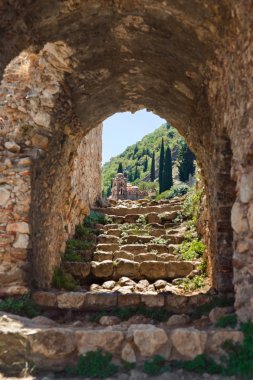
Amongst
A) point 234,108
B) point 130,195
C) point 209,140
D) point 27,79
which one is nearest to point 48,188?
point 27,79

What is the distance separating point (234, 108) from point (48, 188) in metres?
3.26

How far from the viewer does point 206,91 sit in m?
4.73

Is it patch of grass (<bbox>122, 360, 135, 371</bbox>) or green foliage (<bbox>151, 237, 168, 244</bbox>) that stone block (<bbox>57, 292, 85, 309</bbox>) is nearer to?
patch of grass (<bbox>122, 360, 135, 371</bbox>)

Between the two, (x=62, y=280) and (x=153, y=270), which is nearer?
(x=62, y=280)

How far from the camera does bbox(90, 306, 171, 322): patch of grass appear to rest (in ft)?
16.1

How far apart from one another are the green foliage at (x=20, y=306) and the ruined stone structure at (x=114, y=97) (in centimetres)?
20

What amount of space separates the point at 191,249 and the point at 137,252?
1.20 meters

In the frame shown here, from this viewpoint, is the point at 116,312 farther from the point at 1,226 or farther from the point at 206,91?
the point at 206,91

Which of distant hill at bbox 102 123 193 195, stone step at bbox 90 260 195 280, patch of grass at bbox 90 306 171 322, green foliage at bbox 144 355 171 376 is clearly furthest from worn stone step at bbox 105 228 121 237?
distant hill at bbox 102 123 193 195

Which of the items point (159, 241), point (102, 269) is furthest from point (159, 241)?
point (102, 269)

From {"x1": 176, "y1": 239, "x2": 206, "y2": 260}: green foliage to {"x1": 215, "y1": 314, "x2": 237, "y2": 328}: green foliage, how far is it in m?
4.35

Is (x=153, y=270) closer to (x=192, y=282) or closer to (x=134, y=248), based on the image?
(x=192, y=282)

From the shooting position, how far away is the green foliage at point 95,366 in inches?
122

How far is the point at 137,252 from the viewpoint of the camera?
8.54 m
